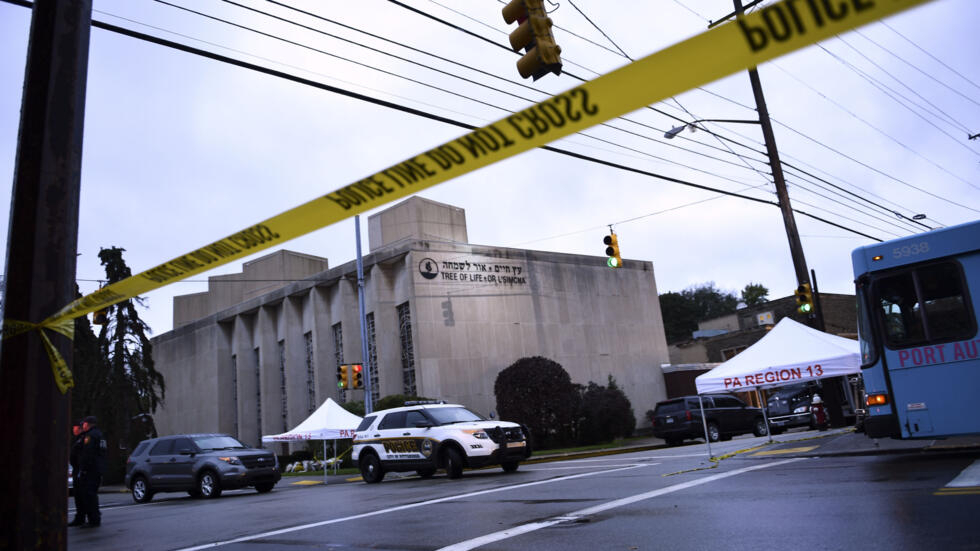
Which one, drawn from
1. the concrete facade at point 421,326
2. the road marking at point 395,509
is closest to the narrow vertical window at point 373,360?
the concrete facade at point 421,326

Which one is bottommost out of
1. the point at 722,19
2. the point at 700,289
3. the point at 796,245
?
the point at 796,245

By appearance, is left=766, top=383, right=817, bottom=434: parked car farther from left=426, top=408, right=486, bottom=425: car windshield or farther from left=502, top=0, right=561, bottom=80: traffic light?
left=502, top=0, right=561, bottom=80: traffic light

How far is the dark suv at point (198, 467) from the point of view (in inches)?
688

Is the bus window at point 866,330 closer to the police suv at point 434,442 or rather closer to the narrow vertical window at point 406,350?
the police suv at point 434,442

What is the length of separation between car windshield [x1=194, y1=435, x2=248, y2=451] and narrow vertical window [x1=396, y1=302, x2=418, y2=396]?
12591 millimetres

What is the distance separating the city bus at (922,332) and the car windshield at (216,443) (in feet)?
49.8

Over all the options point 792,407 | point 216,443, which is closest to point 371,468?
point 216,443

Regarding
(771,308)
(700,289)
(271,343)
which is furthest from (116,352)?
(700,289)

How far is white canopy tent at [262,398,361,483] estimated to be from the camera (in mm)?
21281

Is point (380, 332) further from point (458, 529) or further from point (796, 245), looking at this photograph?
point (458, 529)

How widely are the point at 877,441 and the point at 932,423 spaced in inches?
144

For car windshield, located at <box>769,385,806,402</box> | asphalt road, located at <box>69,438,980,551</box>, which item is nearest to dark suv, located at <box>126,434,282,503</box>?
asphalt road, located at <box>69,438,980,551</box>

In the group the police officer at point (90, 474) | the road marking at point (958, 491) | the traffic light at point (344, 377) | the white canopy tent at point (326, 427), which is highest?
the traffic light at point (344, 377)

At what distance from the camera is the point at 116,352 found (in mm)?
37062
